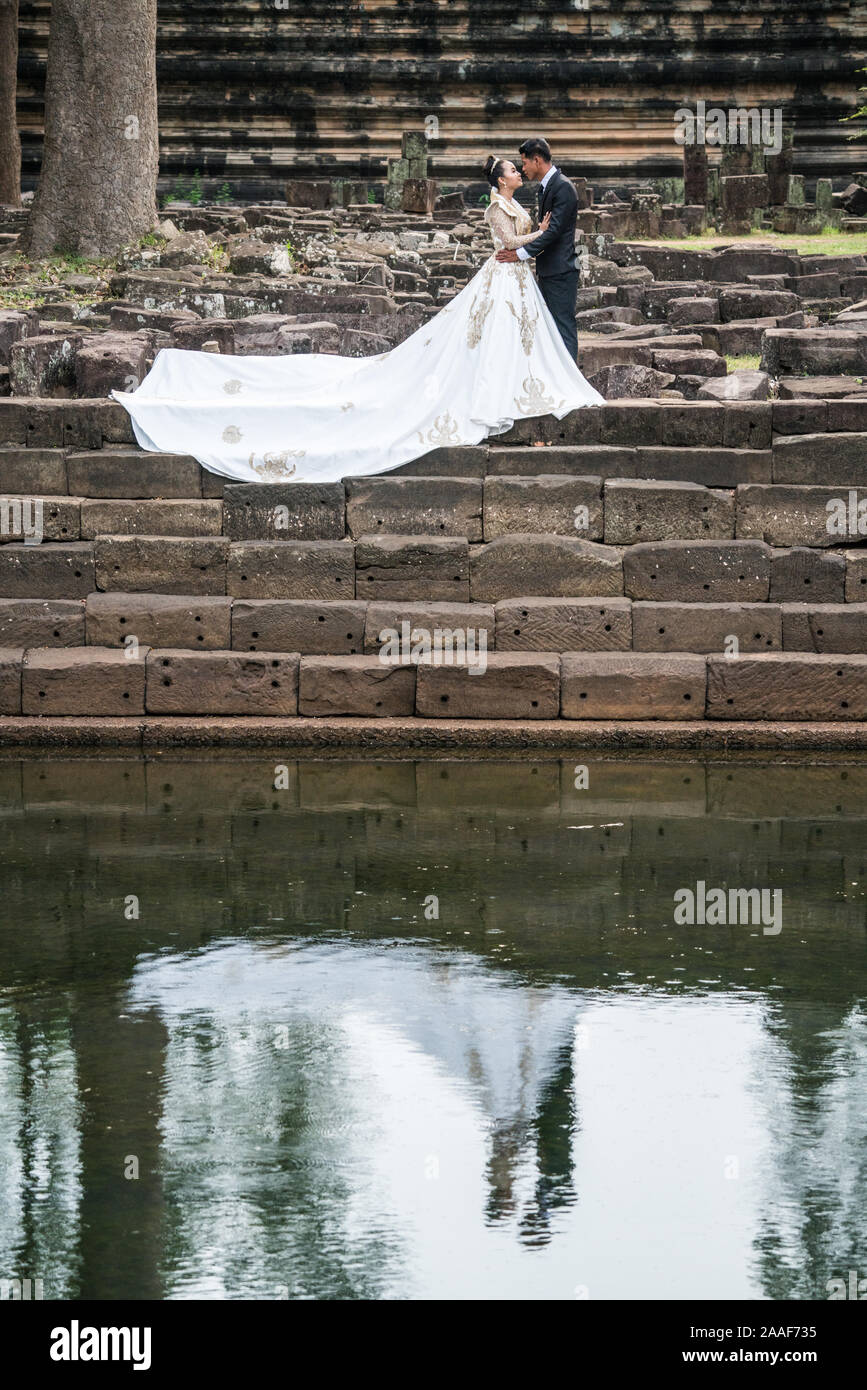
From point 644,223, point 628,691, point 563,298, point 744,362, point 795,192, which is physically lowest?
point 628,691

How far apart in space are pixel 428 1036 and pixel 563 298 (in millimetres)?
6327

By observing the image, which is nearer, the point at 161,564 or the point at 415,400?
the point at 161,564

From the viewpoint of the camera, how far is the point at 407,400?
1134 centimetres

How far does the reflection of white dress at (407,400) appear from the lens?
10969mm

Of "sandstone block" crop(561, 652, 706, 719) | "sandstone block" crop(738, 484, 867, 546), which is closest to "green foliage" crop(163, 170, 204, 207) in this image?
"sandstone block" crop(738, 484, 867, 546)

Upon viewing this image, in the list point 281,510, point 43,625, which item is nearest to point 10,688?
point 43,625

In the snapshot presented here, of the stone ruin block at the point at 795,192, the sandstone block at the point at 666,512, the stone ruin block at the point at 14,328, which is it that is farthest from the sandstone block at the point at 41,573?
the stone ruin block at the point at 795,192

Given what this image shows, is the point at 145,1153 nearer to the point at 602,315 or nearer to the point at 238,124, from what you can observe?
the point at 602,315

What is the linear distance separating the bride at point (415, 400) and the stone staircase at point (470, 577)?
5.9 inches

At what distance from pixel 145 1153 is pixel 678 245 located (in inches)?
670

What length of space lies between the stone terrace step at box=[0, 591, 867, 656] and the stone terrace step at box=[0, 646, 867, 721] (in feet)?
0.95

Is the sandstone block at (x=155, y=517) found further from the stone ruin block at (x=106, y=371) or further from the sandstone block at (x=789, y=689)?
the sandstone block at (x=789, y=689)

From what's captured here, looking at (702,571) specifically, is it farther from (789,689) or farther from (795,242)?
(795,242)

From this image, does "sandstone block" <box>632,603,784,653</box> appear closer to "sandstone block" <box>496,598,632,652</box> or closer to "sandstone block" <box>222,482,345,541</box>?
"sandstone block" <box>496,598,632,652</box>
